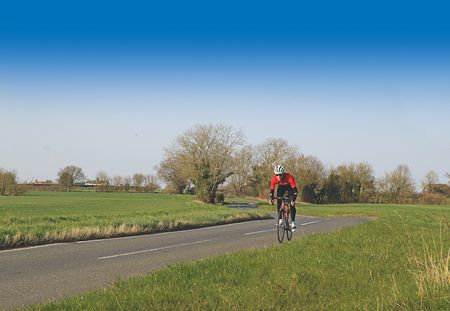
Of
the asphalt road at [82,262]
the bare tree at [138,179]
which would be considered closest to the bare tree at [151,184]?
the bare tree at [138,179]

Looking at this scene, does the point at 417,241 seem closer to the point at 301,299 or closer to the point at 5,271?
the point at 301,299

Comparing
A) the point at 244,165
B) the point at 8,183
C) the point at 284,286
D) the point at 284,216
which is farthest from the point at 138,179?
the point at 284,286

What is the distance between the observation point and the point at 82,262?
9.85 m

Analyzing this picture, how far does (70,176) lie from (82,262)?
120m

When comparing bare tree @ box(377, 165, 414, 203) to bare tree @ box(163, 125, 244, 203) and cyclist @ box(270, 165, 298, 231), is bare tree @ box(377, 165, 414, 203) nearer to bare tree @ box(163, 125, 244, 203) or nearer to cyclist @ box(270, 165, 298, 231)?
bare tree @ box(163, 125, 244, 203)

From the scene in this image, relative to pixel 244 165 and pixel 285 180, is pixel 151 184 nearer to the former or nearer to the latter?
pixel 244 165

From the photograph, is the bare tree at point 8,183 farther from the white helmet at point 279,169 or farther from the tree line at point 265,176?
the white helmet at point 279,169

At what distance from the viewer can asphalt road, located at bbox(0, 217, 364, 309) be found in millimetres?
6969

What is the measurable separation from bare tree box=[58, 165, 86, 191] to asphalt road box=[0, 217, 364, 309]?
364 ft

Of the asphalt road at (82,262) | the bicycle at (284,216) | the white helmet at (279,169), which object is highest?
the white helmet at (279,169)

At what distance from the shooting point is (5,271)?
28.3ft

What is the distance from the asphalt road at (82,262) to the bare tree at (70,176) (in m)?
111

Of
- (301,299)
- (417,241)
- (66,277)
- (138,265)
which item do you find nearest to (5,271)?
(66,277)

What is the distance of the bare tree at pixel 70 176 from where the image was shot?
120m
